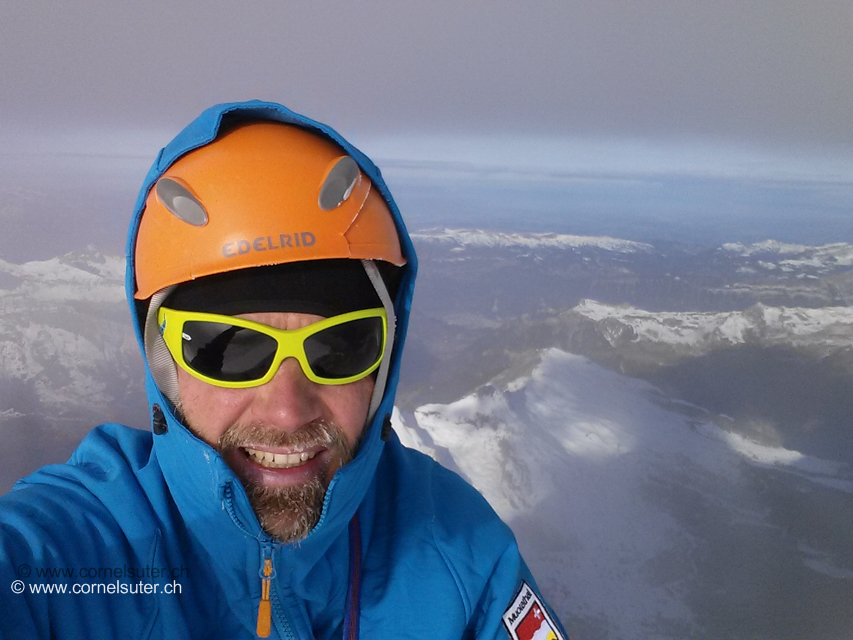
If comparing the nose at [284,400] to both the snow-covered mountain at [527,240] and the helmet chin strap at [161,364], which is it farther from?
the snow-covered mountain at [527,240]

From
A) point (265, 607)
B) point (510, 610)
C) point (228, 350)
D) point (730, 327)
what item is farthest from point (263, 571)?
point (730, 327)

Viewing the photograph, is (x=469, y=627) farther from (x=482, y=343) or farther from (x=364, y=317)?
(x=482, y=343)

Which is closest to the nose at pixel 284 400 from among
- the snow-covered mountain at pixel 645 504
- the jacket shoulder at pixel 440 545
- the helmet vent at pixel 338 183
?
the helmet vent at pixel 338 183

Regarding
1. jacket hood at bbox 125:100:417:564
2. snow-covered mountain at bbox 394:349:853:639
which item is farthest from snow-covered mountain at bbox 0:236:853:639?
jacket hood at bbox 125:100:417:564

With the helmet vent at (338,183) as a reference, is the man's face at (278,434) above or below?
below

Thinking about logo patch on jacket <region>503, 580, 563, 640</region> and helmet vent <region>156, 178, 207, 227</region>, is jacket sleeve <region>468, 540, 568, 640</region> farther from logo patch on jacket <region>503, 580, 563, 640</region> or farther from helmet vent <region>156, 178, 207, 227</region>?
helmet vent <region>156, 178, 207, 227</region>

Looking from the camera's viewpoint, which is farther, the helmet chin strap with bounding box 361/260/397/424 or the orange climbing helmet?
the helmet chin strap with bounding box 361/260/397/424
